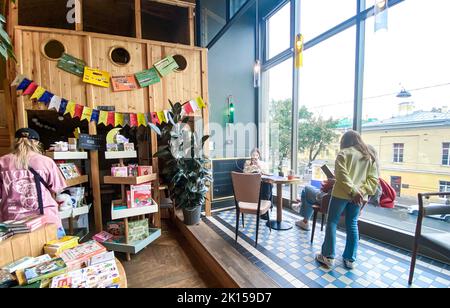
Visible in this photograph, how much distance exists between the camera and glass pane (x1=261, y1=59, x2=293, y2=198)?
13.2ft

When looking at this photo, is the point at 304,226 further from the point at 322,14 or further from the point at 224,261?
the point at 322,14

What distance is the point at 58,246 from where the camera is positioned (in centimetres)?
140

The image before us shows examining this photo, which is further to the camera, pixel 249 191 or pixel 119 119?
pixel 119 119

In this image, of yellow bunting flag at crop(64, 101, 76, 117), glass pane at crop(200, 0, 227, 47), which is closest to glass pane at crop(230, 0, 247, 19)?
glass pane at crop(200, 0, 227, 47)

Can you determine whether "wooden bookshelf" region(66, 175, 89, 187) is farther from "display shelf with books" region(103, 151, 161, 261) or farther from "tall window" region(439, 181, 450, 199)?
"tall window" region(439, 181, 450, 199)

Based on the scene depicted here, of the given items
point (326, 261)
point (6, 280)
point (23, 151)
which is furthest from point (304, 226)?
point (23, 151)

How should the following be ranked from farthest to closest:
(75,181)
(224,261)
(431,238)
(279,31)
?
(279,31) < (75,181) < (224,261) < (431,238)

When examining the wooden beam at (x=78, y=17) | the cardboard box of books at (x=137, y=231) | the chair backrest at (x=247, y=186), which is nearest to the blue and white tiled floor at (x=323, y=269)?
the chair backrest at (x=247, y=186)

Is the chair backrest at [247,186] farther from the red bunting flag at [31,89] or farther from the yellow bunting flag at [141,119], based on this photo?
the red bunting flag at [31,89]

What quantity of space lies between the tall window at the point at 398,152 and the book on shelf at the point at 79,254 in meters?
3.33

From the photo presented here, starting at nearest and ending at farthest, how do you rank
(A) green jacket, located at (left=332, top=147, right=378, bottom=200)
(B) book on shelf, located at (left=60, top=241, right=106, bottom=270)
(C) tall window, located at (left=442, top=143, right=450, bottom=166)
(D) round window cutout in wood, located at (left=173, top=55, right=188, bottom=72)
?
(B) book on shelf, located at (left=60, top=241, right=106, bottom=270) → (A) green jacket, located at (left=332, top=147, right=378, bottom=200) → (C) tall window, located at (left=442, top=143, right=450, bottom=166) → (D) round window cutout in wood, located at (left=173, top=55, right=188, bottom=72)

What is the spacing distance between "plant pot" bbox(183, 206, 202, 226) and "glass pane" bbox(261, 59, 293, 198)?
64.3 inches

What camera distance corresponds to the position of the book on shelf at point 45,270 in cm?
110

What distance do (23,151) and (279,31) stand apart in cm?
445
